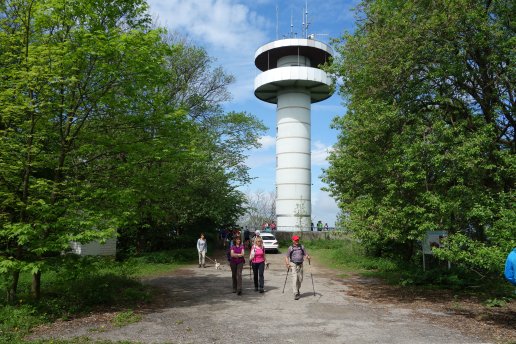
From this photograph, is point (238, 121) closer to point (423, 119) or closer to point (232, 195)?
point (232, 195)

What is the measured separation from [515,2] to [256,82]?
33.7m

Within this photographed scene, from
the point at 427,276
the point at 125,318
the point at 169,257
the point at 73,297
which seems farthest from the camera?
the point at 169,257

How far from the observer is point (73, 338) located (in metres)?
7.75

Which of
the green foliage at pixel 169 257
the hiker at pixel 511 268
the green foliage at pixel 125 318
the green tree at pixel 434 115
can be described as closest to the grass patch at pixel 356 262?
the green tree at pixel 434 115

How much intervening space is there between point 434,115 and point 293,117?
29945 mm

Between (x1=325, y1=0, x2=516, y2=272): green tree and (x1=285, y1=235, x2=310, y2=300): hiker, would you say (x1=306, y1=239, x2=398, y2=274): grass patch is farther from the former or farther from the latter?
(x1=285, y1=235, x2=310, y2=300): hiker

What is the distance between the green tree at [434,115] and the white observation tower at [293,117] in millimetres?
27285

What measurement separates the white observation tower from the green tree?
1074 inches

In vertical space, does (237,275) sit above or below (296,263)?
below

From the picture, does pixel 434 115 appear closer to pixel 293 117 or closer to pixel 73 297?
pixel 73 297

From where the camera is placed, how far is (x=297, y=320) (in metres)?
9.43

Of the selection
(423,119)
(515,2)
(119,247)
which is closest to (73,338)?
(423,119)

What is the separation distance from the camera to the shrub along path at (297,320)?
8023mm

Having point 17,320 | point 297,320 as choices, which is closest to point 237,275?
point 297,320
